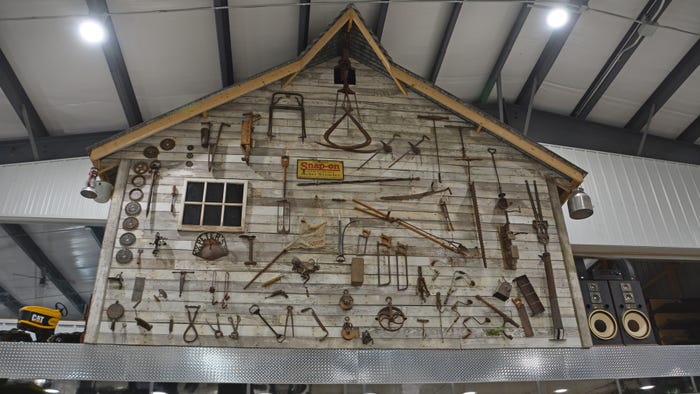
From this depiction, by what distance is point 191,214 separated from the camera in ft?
20.4

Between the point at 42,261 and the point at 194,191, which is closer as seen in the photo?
the point at 194,191

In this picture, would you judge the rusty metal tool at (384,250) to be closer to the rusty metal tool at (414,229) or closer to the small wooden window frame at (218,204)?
the rusty metal tool at (414,229)

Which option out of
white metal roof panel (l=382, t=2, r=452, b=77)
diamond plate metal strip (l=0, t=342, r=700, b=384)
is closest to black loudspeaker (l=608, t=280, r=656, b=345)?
diamond plate metal strip (l=0, t=342, r=700, b=384)

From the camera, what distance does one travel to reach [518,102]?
33.4ft

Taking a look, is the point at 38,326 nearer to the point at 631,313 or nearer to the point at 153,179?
the point at 153,179

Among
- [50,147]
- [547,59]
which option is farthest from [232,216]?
[547,59]

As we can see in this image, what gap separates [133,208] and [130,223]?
204 millimetres

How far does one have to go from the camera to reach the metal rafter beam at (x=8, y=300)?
1220 cm

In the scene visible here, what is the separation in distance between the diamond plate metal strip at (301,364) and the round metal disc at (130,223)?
1.38m

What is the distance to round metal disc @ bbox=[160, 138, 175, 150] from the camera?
658 centimetres

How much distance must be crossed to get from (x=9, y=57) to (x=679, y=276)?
554 inches

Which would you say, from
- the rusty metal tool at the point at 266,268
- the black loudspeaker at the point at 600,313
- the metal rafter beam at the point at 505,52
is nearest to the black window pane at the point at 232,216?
the rusty metal tool at the point at 266,268

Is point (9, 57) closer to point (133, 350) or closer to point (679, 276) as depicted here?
point (133, 350)

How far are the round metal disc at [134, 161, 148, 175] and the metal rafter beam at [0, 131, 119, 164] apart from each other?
3045mm
